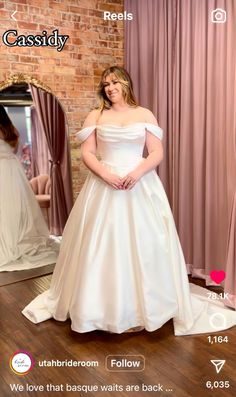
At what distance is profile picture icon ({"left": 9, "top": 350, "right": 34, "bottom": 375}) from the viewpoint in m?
1.83

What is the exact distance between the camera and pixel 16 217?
321 cm

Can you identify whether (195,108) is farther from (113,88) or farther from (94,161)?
(94,161)

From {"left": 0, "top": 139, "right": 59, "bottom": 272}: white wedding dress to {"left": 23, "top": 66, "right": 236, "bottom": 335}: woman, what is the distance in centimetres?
91

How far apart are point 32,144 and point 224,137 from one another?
1.56m

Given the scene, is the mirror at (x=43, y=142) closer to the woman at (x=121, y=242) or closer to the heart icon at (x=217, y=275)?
the woman at (x=121, y=242)

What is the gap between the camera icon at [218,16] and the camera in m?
2.53

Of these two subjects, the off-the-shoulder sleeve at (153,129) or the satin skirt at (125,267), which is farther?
the off-the-shoulder sleeve at (153,129)

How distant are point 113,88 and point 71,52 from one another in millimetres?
1187

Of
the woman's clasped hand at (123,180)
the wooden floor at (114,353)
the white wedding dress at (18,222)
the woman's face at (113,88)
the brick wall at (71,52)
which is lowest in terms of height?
the wooden floor at (114,353)

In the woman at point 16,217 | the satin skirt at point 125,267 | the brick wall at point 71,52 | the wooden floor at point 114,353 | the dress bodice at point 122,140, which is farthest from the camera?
the woman at point 16,217

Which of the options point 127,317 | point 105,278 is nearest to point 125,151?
point 105,278

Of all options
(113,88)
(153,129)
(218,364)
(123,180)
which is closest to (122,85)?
(113,88)

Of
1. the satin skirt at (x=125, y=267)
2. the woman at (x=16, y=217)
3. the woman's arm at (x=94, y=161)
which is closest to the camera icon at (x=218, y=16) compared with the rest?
the woman's arm at (x=94, y=161)

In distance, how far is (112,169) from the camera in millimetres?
2234
